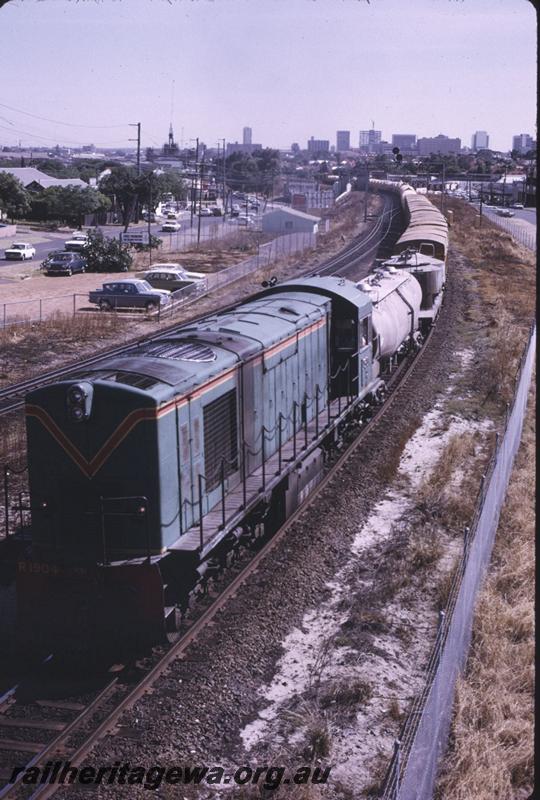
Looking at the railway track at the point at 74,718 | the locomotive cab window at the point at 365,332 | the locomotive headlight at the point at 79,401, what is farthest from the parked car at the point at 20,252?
the locomotive headlight at the point at 79,401

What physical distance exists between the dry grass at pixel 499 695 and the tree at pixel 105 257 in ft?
159

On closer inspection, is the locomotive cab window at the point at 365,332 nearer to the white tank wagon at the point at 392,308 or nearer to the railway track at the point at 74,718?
the white tank wagon at the point at 392,308

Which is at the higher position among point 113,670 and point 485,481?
point 485,481

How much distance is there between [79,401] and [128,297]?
34195 millimetres

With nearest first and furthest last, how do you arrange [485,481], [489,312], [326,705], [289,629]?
[326,705]
[289,629]
[485,481]
[489,312]

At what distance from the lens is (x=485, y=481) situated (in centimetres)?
1372

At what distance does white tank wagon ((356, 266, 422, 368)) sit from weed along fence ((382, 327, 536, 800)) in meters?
9.86

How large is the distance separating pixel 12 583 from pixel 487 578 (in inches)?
303

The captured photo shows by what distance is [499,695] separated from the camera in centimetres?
1027

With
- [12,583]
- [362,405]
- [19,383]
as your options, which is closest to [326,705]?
[12,583]

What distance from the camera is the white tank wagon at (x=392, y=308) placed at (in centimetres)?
2377

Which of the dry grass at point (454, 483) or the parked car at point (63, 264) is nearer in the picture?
the dry grass at point (454, 483)

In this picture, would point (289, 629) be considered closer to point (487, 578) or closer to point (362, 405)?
point (487, 578)

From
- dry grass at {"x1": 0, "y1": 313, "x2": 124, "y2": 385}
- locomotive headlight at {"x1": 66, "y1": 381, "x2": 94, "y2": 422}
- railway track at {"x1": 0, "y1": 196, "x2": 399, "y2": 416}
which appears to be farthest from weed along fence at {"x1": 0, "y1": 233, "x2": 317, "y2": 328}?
locomotive headlight at {"x1": 66, "y1": 381, "x2": 94, "y2": 422}
